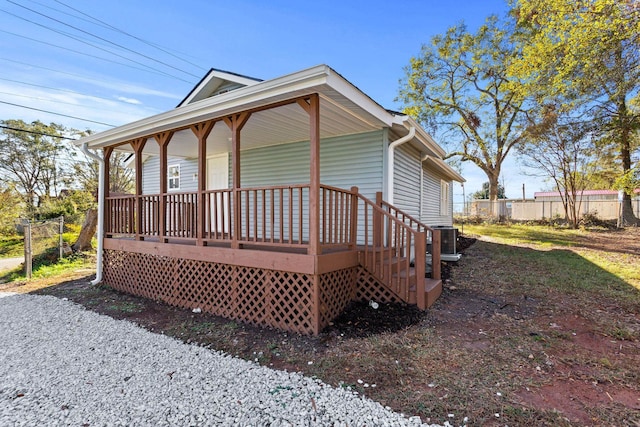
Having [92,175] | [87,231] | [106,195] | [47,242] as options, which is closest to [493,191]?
[106,195]

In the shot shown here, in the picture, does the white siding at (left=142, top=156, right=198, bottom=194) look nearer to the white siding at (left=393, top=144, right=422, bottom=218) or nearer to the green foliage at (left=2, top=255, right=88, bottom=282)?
the green foliage at (left=2, top=255, right=88, bottom=282)

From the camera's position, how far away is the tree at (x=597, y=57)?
27.9ft

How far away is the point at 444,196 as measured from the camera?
12.3 meters

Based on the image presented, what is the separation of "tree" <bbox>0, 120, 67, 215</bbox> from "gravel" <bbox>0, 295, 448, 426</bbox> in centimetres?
2200

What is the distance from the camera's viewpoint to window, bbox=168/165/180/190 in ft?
29.9

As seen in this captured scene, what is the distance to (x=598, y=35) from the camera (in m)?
8.80

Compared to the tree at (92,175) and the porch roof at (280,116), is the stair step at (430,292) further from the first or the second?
the tree at (92,175)

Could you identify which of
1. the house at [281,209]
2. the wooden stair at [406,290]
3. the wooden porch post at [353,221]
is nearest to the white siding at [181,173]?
the house at [281,209]

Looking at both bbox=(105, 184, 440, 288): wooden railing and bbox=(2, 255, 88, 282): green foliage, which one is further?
bbox=(2, 255, 88, 282): green foliage

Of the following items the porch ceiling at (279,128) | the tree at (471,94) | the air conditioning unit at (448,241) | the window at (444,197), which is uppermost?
the tree at (471,94)

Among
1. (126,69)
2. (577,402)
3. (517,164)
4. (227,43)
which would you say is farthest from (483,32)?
(577,402)

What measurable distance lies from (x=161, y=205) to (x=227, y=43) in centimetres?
1155

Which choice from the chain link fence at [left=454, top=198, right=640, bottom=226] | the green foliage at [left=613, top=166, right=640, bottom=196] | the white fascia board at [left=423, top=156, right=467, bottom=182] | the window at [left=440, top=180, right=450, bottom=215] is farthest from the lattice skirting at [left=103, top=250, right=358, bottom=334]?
the chain link fence at [left=454, top=198, right=640, bottom=226]

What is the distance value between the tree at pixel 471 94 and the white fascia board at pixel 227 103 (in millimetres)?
20381
